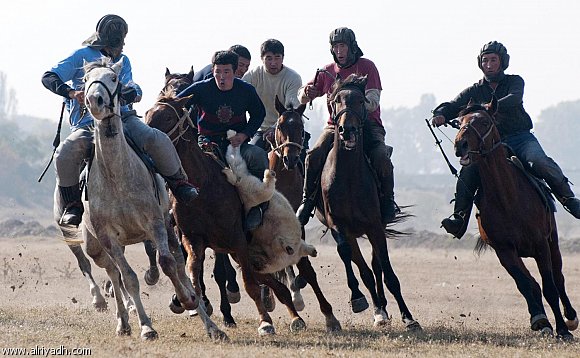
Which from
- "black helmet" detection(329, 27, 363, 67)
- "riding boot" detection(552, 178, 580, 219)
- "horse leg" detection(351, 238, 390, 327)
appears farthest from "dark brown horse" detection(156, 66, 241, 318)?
"riding boot" detection(552, 178, 580, 219)

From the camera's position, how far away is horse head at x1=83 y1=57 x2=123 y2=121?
10078 mm

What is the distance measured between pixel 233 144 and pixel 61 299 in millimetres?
7322

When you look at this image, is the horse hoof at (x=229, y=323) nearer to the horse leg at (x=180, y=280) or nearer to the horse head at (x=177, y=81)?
the horse leg at (x=180, y=280)

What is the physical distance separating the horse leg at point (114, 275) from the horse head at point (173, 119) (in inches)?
53.6

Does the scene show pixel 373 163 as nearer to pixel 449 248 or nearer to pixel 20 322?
pixel 20 322

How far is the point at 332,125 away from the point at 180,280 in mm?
3590

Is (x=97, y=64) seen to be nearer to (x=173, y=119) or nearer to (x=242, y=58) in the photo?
(x=173, y=119)

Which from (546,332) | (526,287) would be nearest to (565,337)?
(546,332)

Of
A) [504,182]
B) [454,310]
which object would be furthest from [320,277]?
[504,182]

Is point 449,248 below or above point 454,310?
below

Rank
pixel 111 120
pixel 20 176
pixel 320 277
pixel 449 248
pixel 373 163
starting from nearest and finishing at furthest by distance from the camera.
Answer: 1. pixel 111 120
2. pixel 373 163
3. pixel 320 277
4. pixel 449 248
5. pixel 20 176

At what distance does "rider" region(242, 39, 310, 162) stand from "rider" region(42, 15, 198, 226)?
330 centimetres

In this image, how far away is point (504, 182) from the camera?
40.1 ft

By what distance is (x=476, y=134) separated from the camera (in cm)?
1191
